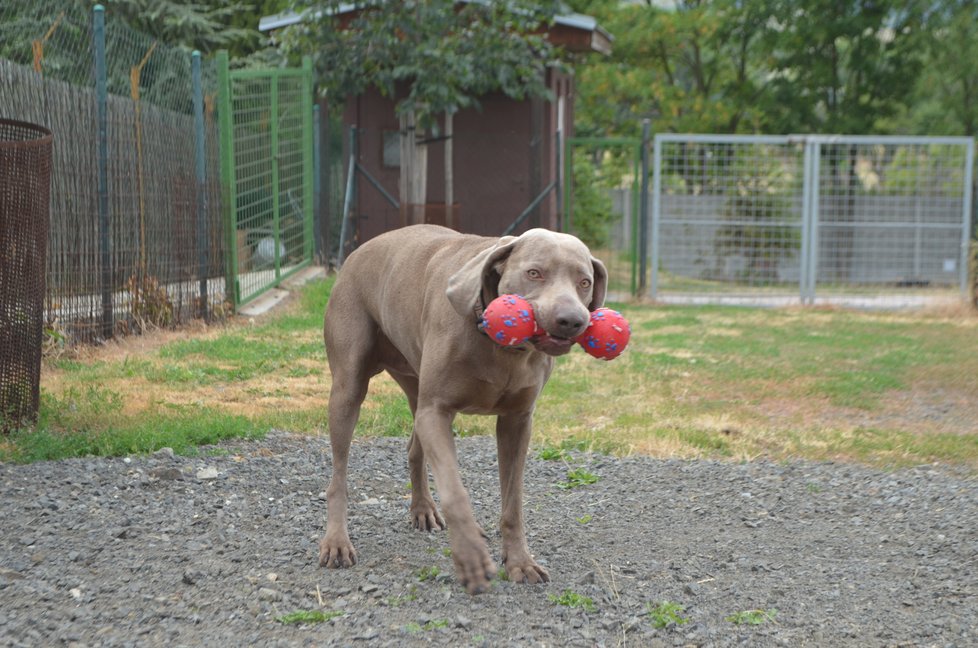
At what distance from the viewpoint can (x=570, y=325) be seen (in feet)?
11.7

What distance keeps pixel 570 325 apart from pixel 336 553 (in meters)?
1.39

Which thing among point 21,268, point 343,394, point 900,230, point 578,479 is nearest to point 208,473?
point 343,394

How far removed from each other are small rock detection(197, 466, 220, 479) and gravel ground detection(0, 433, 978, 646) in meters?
0.01

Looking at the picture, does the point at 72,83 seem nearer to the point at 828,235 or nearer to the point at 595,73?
the point at 828,235

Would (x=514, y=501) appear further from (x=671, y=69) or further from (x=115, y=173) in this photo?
(x=671, y=69)

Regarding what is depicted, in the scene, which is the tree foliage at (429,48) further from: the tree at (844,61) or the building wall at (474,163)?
the tree at (844,61)

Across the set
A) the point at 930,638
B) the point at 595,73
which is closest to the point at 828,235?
the point at 595,73

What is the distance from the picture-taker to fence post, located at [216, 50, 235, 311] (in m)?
10.3

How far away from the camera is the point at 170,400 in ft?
22.8

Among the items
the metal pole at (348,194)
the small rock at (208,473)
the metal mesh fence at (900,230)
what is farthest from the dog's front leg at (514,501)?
the metal mesh fence at (900,230)

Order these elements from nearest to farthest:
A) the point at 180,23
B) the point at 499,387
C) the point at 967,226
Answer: the point at 499,387
the point at 967,226
the point at 180,23

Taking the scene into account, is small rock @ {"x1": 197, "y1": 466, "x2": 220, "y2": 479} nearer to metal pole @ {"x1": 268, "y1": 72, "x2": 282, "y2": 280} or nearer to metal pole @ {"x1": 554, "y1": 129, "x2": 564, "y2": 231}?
metal pole @ {"x1": 268, "y1": 72, "x2": 282, "y2": 280}

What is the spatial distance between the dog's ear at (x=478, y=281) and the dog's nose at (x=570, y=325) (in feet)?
1.24

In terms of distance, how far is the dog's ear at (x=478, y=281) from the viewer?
12.6 feet
